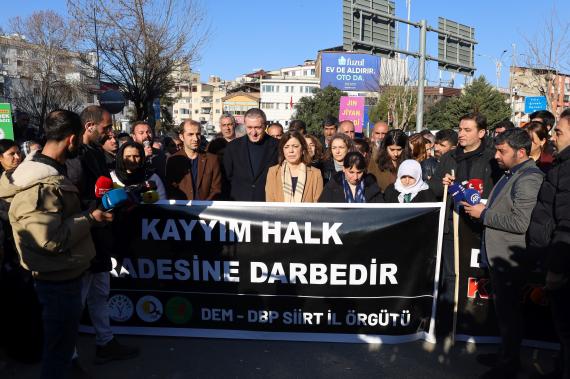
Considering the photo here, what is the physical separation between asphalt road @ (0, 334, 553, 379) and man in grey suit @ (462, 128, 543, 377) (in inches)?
13.2

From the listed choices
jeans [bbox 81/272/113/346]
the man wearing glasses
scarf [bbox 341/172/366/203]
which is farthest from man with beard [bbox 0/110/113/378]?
the man wearing glasses

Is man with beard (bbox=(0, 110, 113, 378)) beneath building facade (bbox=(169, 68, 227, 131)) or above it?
beneath

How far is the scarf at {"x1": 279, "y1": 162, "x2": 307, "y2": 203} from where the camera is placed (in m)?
5.03

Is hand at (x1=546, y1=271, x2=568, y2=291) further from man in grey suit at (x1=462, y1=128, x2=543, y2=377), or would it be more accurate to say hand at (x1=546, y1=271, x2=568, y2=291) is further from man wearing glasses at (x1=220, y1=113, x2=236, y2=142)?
man wearing glasses at (x1=220, y1=113, x2=236, y2=142)

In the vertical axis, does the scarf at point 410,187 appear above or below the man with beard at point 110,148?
below

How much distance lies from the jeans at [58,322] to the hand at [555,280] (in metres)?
3.02

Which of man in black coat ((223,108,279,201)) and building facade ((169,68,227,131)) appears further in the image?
building facade ((169,68,227,131))

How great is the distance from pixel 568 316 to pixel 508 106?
2043 inches

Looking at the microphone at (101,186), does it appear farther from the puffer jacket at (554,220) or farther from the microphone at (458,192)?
the puffer jacket at (554,220)

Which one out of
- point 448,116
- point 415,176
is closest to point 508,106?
point 448,116

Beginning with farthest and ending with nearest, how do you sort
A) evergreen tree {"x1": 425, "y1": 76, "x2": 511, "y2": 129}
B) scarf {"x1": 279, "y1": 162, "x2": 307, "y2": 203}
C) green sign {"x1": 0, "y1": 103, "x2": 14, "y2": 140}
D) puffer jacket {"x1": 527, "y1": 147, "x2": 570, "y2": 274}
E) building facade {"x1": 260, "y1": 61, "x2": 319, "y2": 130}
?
building facade {"x1": 260, "y1": 61, "x2": 319, "y2": 130} → evergreen tree {"x1": 425, "y1": 76, "x2": 511, "y2": 129} → green sign {"x1": 0, "y1": 103, "x2": 14, "y2": 140} → scarf {"x1": 279, "y1": 162, "x2": 307, "y2": 203} → puffer jacket {"x1": 527, "y1": 147, "x2": 570, "y2": 274}

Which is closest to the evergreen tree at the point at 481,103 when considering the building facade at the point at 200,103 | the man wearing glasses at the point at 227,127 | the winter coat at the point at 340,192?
the man wearing glasses at the point at 227,127

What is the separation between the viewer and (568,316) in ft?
10.9

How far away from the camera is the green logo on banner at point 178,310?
4.45 m
